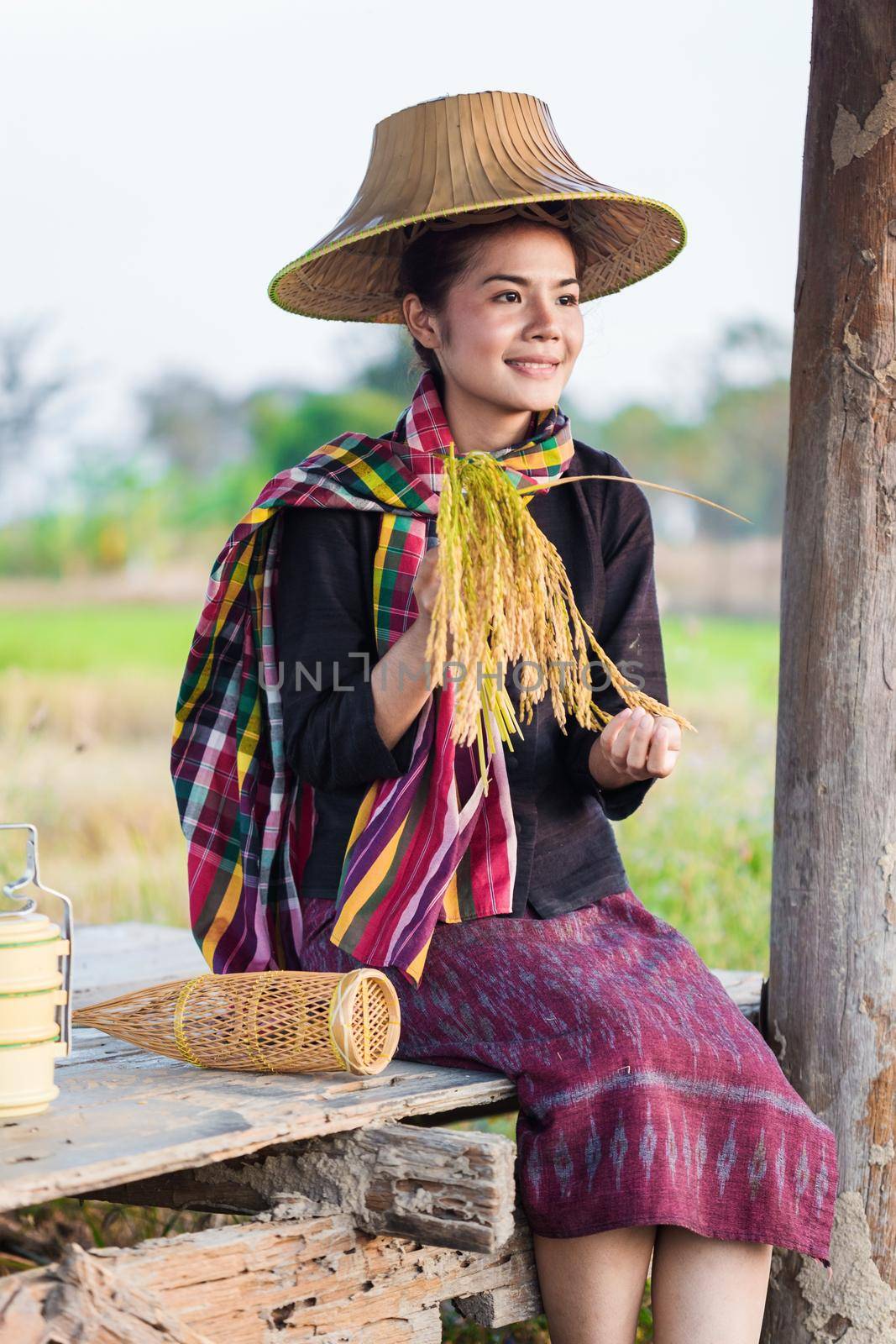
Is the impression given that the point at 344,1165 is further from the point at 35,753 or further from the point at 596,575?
the point at 35,753

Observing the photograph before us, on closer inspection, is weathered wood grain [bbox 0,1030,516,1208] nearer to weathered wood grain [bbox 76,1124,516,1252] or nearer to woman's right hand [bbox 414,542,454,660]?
weathered wood grain [bbox 76,1124,516,1252]

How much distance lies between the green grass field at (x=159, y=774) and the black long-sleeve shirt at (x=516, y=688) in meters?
1.84

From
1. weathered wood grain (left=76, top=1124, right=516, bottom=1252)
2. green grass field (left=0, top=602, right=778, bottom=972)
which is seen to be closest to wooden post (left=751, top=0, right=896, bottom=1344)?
weathered wood grain (left=76, top=1124, right=516, bottom=1252)

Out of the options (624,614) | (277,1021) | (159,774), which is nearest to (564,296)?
(624,614)

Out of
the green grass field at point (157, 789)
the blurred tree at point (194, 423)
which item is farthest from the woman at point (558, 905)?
the blurred tree at point (194, 423)

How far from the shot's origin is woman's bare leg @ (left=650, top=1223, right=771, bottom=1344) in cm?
222

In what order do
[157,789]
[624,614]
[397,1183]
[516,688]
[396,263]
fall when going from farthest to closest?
[157,789] < [396,263] < [624,614] < [516,688] < [397,1183]

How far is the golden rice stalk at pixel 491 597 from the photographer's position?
2.10 meters

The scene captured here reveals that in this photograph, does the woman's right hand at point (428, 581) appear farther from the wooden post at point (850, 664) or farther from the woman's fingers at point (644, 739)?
the wooden post at point (850, 664)

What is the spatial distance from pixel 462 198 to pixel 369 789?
3.44 ft

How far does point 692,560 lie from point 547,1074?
30.5 feet

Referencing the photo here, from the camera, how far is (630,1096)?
2.21m

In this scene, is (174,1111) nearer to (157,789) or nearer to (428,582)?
(428,582)

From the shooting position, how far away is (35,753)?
7.16 meters
